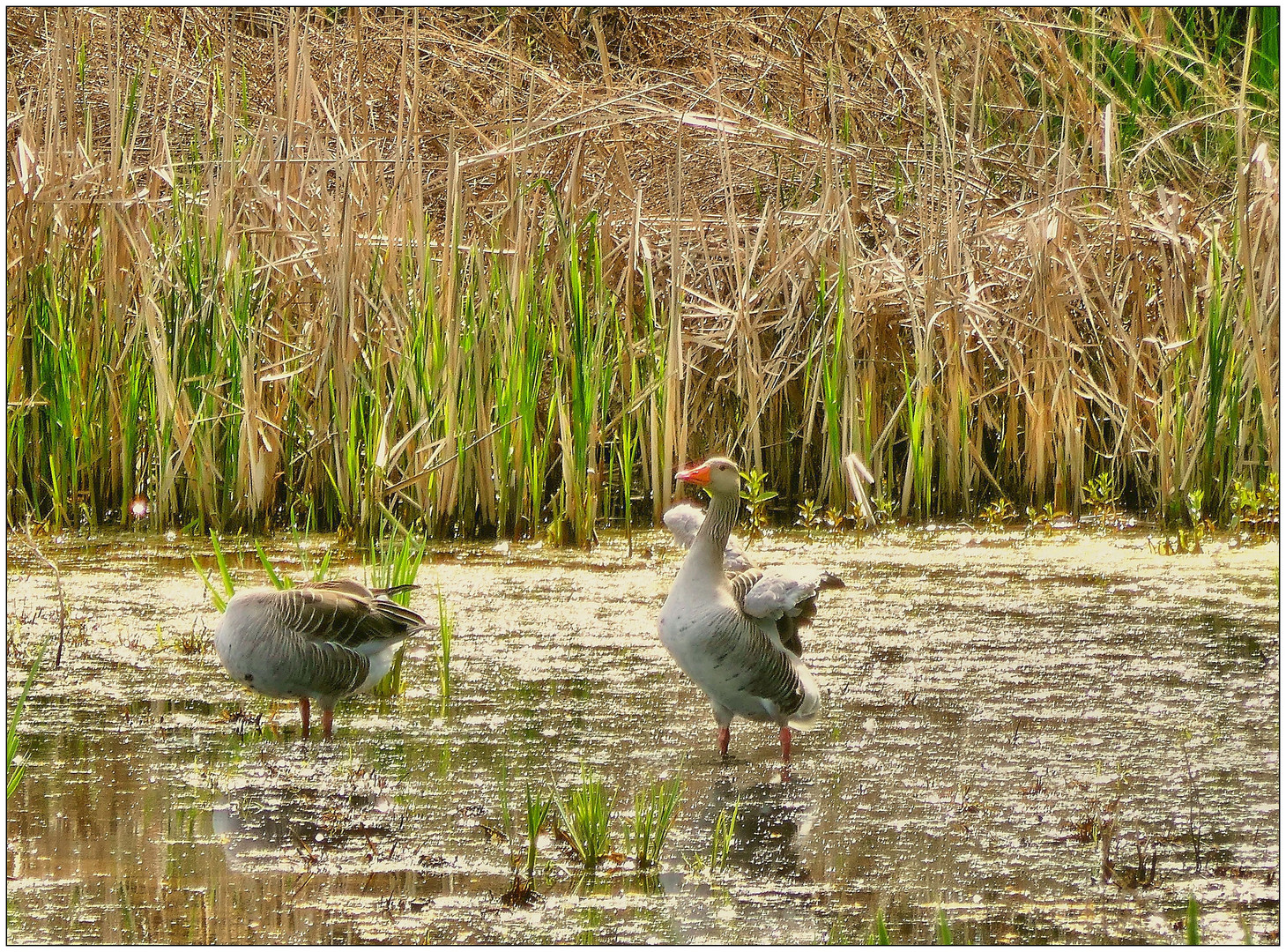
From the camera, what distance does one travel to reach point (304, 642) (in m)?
4.32

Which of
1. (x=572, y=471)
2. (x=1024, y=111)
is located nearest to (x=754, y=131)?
(x=1024, y=111)

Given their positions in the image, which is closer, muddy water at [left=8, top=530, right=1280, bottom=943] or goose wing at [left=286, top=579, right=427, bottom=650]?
muddy water at [left=8, top=530, right=1280, bottom=943]

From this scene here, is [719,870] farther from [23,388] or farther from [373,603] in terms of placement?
[23,388]

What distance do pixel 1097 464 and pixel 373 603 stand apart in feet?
14.8

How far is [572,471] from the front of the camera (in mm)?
6770

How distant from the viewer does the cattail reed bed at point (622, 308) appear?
22.2ft

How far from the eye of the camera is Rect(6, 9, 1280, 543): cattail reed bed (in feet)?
22.2

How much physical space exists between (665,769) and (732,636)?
1.43 feet

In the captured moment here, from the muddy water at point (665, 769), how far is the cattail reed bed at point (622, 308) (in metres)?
0.72

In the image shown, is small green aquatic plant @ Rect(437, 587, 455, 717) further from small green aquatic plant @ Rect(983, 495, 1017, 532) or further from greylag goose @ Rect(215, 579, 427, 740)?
Result: small green aquatic plant @ Rect(983, 495, 1017, 532)

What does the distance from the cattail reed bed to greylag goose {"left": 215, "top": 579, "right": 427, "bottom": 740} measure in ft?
6.41

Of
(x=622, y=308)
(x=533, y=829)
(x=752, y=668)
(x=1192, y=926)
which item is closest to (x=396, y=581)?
(x=752, y=668)

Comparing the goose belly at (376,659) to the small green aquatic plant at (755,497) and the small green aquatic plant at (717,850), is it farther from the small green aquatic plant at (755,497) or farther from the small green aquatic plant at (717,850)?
the small green aquatic plant at (755,497)

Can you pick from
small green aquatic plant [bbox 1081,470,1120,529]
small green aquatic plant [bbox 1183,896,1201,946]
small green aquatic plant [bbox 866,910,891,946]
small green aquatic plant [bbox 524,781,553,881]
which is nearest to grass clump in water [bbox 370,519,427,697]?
small green aquatic plant [bbox 524,781,553,881]
